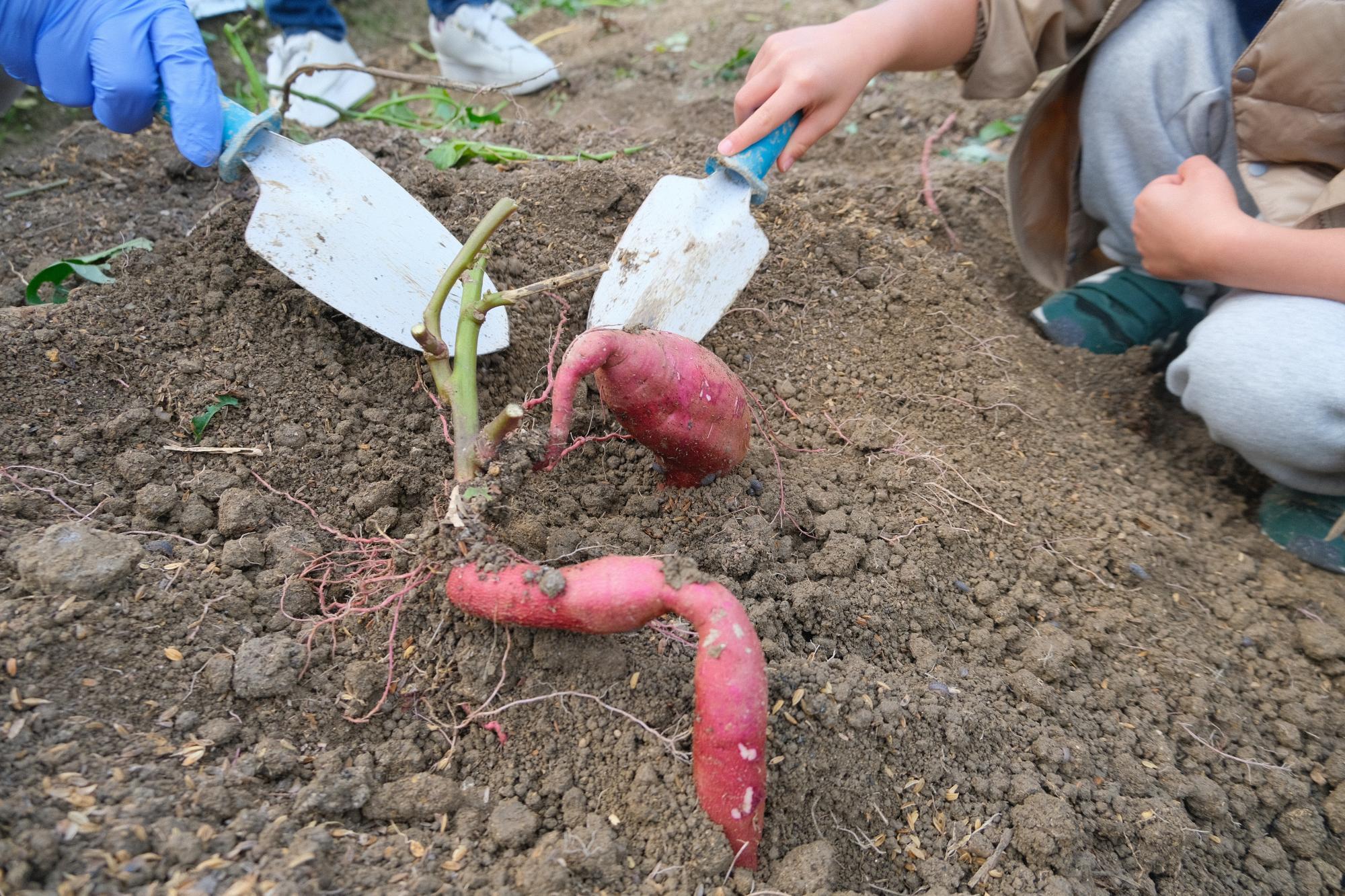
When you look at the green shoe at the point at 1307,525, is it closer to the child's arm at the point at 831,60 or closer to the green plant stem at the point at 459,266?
the child's arm at the point at 831,60

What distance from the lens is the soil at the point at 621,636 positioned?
36.6 inches

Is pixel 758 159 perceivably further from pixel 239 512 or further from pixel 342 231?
pixel 239 512

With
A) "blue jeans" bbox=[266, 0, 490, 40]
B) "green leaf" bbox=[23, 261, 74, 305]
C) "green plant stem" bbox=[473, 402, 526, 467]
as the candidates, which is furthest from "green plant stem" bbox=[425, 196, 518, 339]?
"blue jeans" bbox=[266, 0, 490, 40]

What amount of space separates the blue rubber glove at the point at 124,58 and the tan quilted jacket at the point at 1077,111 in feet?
5.10

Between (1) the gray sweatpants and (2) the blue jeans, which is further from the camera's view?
(2) the blue jeans

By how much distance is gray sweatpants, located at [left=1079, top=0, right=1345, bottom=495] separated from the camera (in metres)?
1.39

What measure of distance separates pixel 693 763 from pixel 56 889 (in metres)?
0.65

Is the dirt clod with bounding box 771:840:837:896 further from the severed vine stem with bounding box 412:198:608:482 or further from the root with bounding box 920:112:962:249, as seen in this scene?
the root with bounding box 920:112:962:249

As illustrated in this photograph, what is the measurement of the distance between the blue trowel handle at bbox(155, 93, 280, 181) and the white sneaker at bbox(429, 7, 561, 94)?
1505 mm

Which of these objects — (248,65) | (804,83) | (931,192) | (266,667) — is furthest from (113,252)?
(931,192)

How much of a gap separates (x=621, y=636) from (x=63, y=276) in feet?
4.08

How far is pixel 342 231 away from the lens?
1.36m

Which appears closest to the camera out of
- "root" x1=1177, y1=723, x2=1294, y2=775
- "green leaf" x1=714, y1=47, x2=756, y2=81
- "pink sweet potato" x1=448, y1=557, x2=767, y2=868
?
"pink sweet potato" x1=448, y1=557, x2=767, y2=868

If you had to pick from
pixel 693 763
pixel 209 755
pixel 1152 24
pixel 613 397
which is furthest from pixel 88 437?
pixel 1152 24
